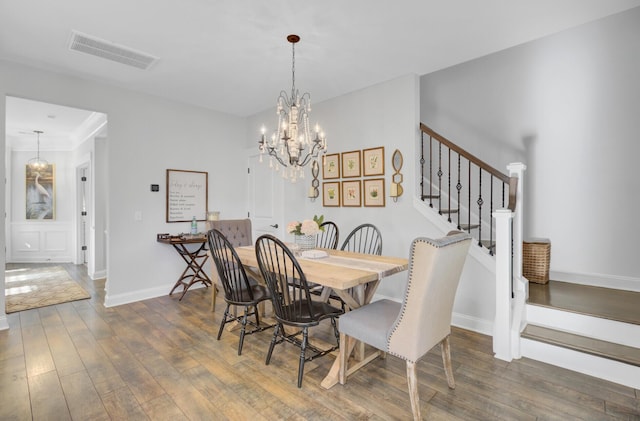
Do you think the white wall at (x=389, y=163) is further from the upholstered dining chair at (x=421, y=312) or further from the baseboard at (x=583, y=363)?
the upholstered dining chair at (x=421, y=312)

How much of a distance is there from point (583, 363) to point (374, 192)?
240 cm

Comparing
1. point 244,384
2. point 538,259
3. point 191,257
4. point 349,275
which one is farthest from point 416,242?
point 191,257

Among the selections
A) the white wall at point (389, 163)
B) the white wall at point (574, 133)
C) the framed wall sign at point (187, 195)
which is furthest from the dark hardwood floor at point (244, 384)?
the framed wall sign at point (187, 195)

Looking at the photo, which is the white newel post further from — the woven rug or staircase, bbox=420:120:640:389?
the woven rug

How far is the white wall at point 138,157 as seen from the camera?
3.61m

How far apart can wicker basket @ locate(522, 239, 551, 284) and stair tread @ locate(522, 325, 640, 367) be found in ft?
3.30

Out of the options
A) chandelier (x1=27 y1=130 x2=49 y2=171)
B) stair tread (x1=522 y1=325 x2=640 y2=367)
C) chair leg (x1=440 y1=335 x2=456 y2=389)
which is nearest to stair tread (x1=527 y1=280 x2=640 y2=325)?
stair tread (x1=522 y1=325 x2=640 y2=367)

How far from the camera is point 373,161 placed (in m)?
3.86

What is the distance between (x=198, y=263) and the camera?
4.80m

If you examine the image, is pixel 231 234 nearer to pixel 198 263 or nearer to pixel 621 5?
pixel 198 263

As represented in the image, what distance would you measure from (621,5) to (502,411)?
115 inches

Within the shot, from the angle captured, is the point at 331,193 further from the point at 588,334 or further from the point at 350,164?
the point at 588,334

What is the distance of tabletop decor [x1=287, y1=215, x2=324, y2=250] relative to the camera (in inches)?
112

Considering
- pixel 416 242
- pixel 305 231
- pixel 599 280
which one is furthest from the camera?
pixel 599 280
